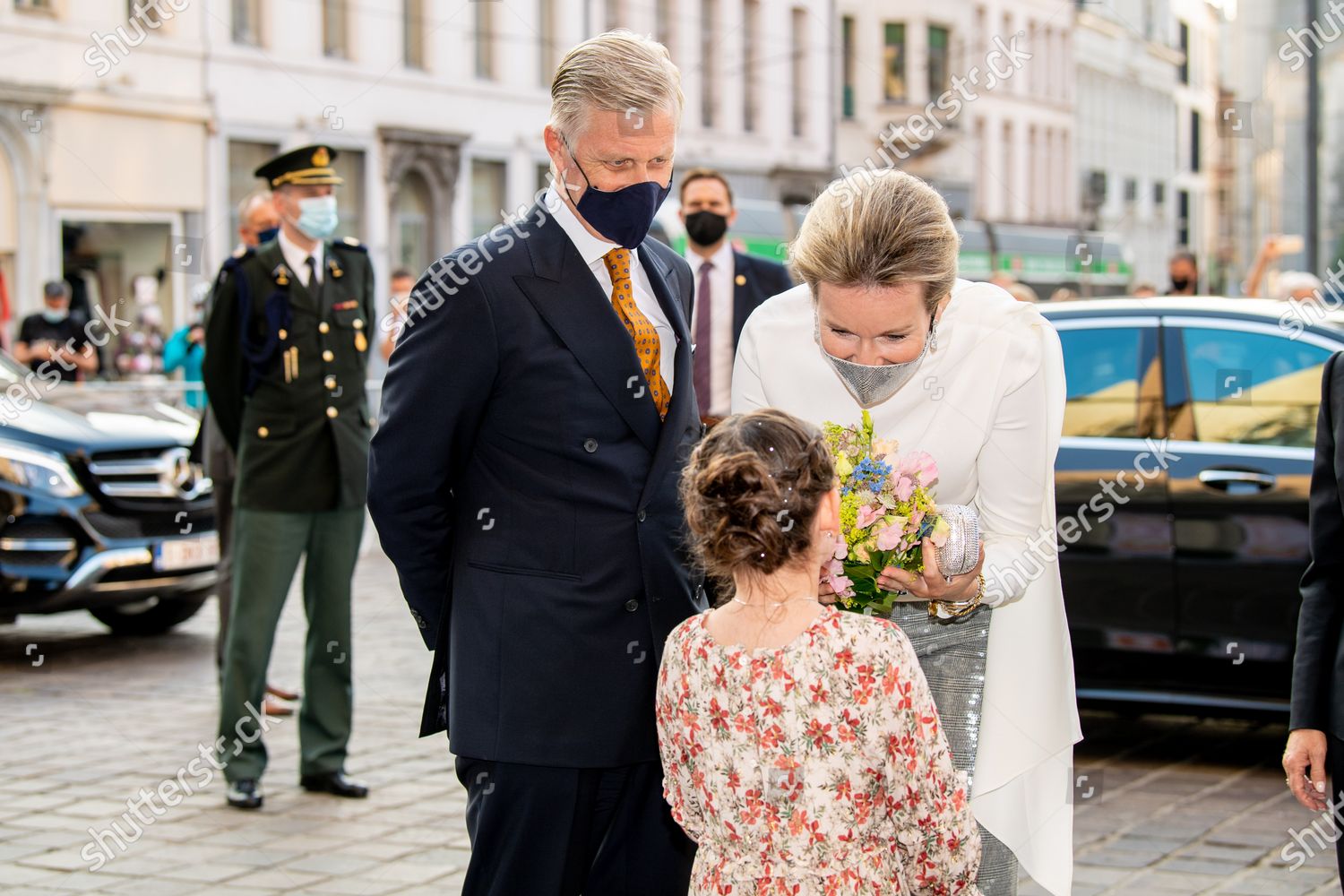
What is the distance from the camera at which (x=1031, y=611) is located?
3447 millimetres

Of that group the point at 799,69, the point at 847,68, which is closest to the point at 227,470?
the point at 799,69

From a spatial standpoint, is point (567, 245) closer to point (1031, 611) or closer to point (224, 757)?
point (1031, 611)

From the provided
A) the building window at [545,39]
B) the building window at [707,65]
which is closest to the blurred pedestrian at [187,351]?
the building window at [545,39]

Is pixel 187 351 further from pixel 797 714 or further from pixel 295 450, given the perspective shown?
A: pixel 797 714

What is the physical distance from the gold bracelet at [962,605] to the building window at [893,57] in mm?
41347

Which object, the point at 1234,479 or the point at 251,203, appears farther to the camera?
the point at 251,203

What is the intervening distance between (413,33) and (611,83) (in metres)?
28.3

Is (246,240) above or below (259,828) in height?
above

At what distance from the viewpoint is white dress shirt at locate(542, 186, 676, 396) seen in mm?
3459

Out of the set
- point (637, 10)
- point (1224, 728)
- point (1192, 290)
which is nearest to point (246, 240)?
point (1224, 728)

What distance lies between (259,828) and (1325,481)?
4135 millimetres

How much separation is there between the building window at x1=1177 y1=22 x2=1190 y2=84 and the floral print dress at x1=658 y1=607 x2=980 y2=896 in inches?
2064

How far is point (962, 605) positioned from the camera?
3316 millimetres

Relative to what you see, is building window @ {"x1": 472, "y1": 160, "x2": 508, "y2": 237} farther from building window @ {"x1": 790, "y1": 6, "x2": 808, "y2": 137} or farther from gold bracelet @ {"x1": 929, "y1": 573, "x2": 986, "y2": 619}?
gold bracelet @ {"x1": 929, "y1": 573, "x2": 986, "y2": 619}
